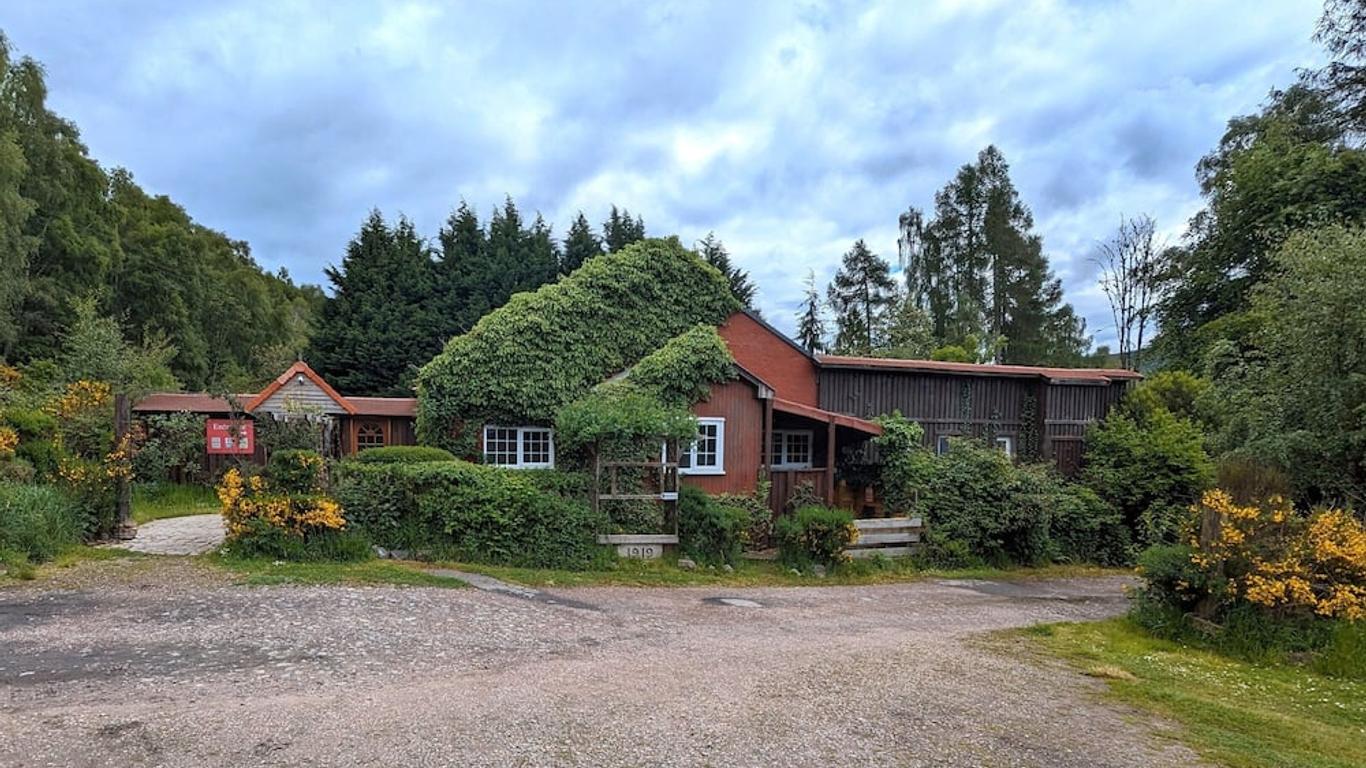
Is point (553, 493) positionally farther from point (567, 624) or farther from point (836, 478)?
point (836, 478)

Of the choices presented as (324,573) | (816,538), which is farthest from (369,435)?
(816,538)

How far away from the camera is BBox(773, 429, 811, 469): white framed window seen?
1762cm

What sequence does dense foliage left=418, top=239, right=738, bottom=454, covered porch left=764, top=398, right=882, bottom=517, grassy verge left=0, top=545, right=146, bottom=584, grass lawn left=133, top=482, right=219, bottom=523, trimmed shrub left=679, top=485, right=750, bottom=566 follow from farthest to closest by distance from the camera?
dense foliage left=418, top=239, right=738, bottom=454, covered porch left=764, top=398, right=882, bottom=517, grass lawn left=133, top=482, right=219, bottom=523, trimmed shrub left=679, top=485, right=750, bottom=566, grassy verge left=0, top=545, right=146, bottom=584

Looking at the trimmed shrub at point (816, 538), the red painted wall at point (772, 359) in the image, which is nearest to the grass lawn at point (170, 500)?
the trimmed shrub at point (816, 538)

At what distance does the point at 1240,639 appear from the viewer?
8227 mm

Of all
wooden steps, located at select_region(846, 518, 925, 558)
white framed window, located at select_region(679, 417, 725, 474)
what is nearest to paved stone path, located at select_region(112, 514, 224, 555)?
white framed window, located at select_region(679, 417, 725, 474)

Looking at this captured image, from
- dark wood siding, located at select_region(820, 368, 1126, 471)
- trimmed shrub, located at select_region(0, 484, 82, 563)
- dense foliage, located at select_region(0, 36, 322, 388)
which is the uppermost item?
dense foliage, located at select_region(0, 36, 322, 388)

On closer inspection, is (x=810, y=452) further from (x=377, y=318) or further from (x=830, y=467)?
(x=377, y=318)

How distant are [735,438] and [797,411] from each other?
58.7 inches

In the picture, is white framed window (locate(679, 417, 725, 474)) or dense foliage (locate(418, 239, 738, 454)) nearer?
white framed window (locate(679, 417, 725, 474))

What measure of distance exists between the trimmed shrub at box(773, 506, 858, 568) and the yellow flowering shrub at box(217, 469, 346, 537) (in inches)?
289

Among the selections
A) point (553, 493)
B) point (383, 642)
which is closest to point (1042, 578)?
point (553, 493)

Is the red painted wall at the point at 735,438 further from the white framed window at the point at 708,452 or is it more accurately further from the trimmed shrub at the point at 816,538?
the trimmed shrub at the point at 816,538

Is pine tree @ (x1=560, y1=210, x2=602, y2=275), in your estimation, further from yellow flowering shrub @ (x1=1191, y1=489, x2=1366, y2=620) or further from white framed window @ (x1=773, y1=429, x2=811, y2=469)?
yellow flowering shrub @ (x1=1191, y1=489, x2=1366, y2=620)
